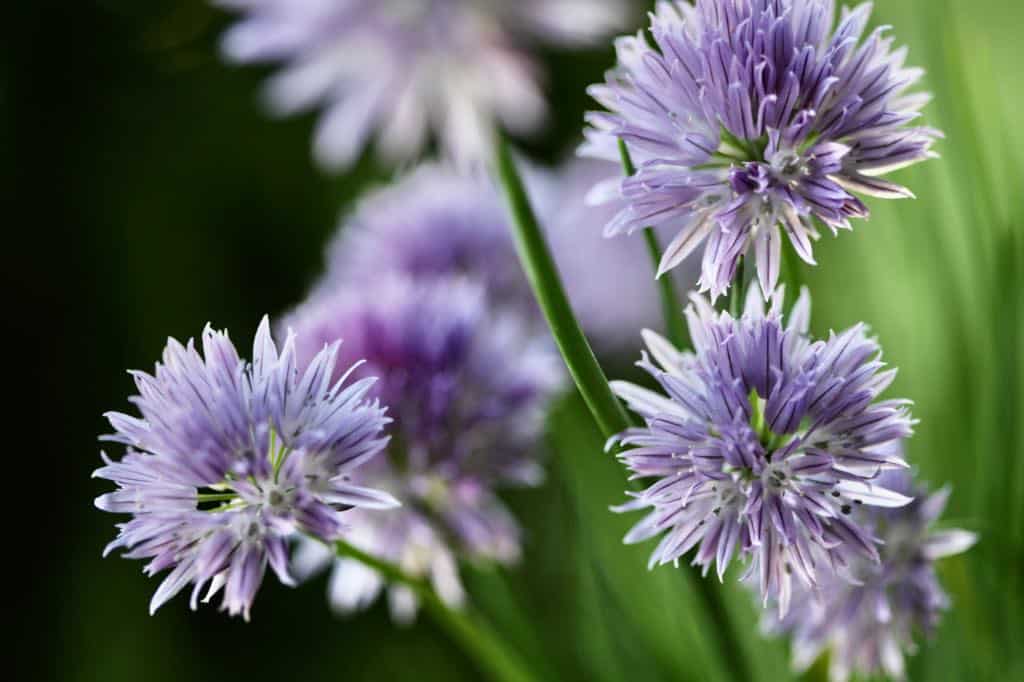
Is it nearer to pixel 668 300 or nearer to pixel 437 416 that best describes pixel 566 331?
pixel 668 300

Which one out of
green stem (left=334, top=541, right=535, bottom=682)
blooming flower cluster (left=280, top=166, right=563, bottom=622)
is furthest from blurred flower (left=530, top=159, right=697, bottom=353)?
green stem (left=334, top=541, right=535, bottom=682)

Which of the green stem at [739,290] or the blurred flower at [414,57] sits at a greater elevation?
the blurred flower at [414,57]

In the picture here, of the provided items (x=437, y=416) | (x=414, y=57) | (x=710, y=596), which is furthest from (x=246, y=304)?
(x=710, y=596)

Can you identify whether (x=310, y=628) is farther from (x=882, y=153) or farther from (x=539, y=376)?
(x=882, y=153)

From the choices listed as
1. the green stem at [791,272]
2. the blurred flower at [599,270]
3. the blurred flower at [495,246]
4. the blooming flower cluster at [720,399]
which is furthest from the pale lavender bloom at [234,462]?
the blurred flower at [599,270]

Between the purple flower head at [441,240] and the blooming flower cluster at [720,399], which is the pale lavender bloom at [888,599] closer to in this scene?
the blooming flower cluster at [720,399]
